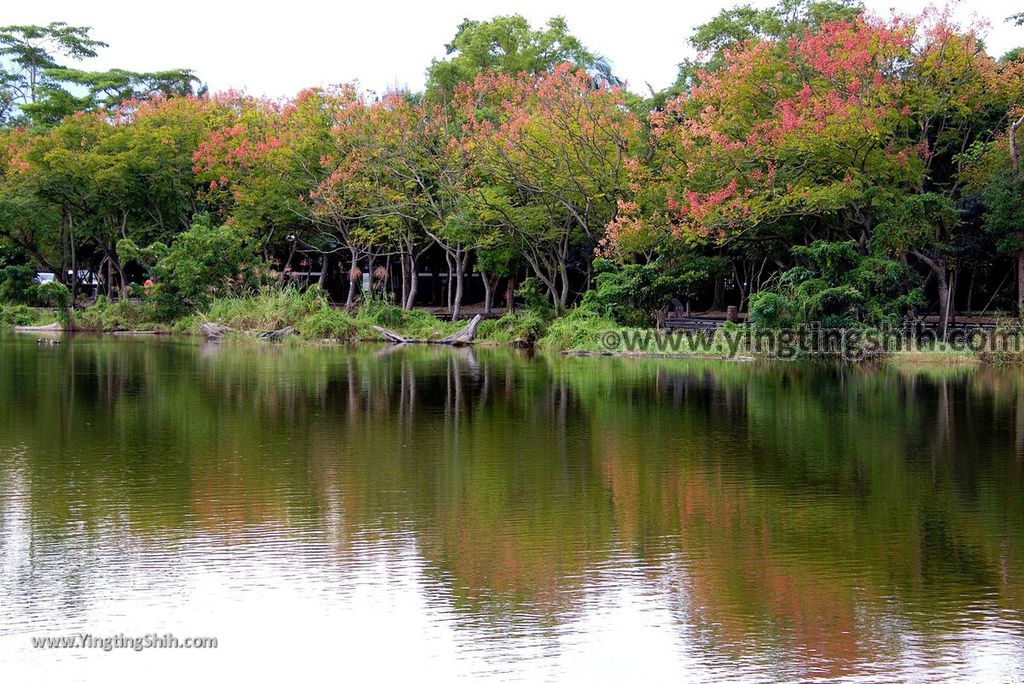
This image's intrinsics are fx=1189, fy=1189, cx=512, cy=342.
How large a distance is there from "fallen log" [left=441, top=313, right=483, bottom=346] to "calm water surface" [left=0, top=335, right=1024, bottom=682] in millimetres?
17828

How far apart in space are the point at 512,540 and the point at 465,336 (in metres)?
27.7

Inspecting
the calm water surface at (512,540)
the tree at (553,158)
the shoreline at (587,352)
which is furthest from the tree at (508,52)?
the calm water surface at (512,540)

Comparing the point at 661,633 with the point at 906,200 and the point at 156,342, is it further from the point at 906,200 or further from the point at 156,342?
the point at 156,342

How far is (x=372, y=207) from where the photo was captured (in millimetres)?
40344

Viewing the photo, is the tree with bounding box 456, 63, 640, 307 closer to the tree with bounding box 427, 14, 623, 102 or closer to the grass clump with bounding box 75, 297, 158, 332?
the tree with bounding box 427, 14, 623, 102

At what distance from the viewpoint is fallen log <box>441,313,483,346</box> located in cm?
3738

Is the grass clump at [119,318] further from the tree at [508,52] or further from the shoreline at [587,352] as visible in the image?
the tree at [508,52]

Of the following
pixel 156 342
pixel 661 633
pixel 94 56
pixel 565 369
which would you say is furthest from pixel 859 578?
pixel 94 56

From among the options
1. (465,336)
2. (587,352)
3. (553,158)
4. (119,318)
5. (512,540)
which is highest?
(553,158)

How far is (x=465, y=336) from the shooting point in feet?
123

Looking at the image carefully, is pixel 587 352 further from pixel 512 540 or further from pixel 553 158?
pixel 512 540

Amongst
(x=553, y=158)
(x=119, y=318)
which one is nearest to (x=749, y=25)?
(x=553, y=158)

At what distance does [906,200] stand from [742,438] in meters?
16.9

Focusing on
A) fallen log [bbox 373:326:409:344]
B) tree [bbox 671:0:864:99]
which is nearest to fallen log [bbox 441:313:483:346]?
fallen log [bbox 373:326:409:344]
